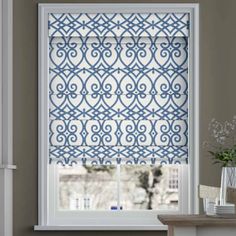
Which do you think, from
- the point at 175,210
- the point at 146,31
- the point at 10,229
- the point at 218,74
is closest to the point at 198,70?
the point at 218,74

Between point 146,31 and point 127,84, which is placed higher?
point 146,31

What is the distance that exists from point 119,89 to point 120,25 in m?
0.48

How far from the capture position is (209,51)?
5.41 meters

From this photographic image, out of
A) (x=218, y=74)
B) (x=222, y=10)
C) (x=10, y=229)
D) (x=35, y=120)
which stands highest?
(x=222, y=10)

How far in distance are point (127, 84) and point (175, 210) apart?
3.38ft

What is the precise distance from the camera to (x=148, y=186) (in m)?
6.45

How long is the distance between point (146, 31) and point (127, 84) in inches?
16.8

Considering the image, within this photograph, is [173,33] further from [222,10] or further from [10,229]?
[10,229]

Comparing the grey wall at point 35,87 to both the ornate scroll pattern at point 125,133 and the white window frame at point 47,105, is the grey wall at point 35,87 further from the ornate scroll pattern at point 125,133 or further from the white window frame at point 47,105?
the ornate scroll pattern at point 125,133

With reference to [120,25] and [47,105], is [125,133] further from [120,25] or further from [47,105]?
[120,25]

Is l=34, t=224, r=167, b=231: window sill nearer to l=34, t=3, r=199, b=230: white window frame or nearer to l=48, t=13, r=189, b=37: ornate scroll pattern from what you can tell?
l=34, t=3, r=199, b=230: white window frame

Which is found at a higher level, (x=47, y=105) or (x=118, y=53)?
(x=118, y=53)

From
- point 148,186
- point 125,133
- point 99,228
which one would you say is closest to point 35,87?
point 125,133

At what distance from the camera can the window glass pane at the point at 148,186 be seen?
5980 millimetres
